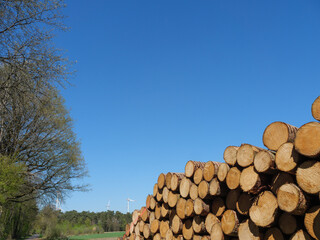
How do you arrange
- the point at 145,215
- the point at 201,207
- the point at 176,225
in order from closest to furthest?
the point at 201,207
the point at 176,225
the point at 145,215

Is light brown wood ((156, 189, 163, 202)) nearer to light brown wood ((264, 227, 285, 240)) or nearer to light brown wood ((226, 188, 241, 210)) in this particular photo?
light brown wood ((226, 188, 241, 210))

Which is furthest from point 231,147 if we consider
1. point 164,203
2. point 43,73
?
point 43,73

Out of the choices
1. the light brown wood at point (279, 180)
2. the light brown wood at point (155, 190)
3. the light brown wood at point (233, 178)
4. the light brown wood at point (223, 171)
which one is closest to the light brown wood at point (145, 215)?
the light brown wood at point (155, 190)

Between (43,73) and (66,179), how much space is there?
1220 centimetres

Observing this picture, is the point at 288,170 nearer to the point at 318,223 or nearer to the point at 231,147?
the point at 318,223

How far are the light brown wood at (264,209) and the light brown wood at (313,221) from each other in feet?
1.30

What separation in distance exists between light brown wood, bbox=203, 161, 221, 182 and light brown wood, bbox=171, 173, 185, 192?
890 mm

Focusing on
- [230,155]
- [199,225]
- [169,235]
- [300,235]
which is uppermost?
[230,155]

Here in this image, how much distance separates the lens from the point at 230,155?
443 centimetres

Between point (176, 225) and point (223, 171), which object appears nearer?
point (223, 171)

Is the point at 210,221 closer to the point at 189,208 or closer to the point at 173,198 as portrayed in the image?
the point at 189,208

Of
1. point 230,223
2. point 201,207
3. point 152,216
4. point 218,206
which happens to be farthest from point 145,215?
point 230,223

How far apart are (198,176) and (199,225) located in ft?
2.78

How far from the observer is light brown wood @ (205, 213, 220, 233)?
470 centimetres
